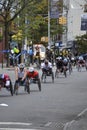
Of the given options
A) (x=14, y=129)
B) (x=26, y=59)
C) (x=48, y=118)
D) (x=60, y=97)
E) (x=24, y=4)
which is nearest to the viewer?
(x=14, y=129)

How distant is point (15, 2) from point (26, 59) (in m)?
8.32

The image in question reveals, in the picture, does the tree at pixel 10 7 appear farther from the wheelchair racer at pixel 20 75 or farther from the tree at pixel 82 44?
the tree at pixel 82 44

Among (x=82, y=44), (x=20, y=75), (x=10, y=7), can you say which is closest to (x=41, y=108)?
(x=20, y=75)

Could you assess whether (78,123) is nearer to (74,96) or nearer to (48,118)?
(48,118)

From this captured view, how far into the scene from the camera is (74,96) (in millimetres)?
23578

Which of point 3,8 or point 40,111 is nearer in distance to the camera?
point 40,111

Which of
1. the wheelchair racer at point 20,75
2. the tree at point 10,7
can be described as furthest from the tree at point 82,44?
the wheelchair racer at point 20,75

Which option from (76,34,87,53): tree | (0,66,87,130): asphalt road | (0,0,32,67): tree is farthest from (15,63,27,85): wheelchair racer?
(76,34,87,53): tree

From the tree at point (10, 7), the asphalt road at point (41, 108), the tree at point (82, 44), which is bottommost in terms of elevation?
the tree at point (82, 44)

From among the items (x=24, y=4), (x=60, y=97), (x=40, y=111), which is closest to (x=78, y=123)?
(x=40, y=111)

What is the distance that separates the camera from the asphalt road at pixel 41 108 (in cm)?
1454

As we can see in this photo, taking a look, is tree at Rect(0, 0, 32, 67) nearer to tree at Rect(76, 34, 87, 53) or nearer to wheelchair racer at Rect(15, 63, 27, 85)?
wheelchair racer at Rect(15, 63, 27, 85)

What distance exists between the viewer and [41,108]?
731 inches

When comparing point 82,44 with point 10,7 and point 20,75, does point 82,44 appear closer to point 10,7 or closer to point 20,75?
point 10,7
